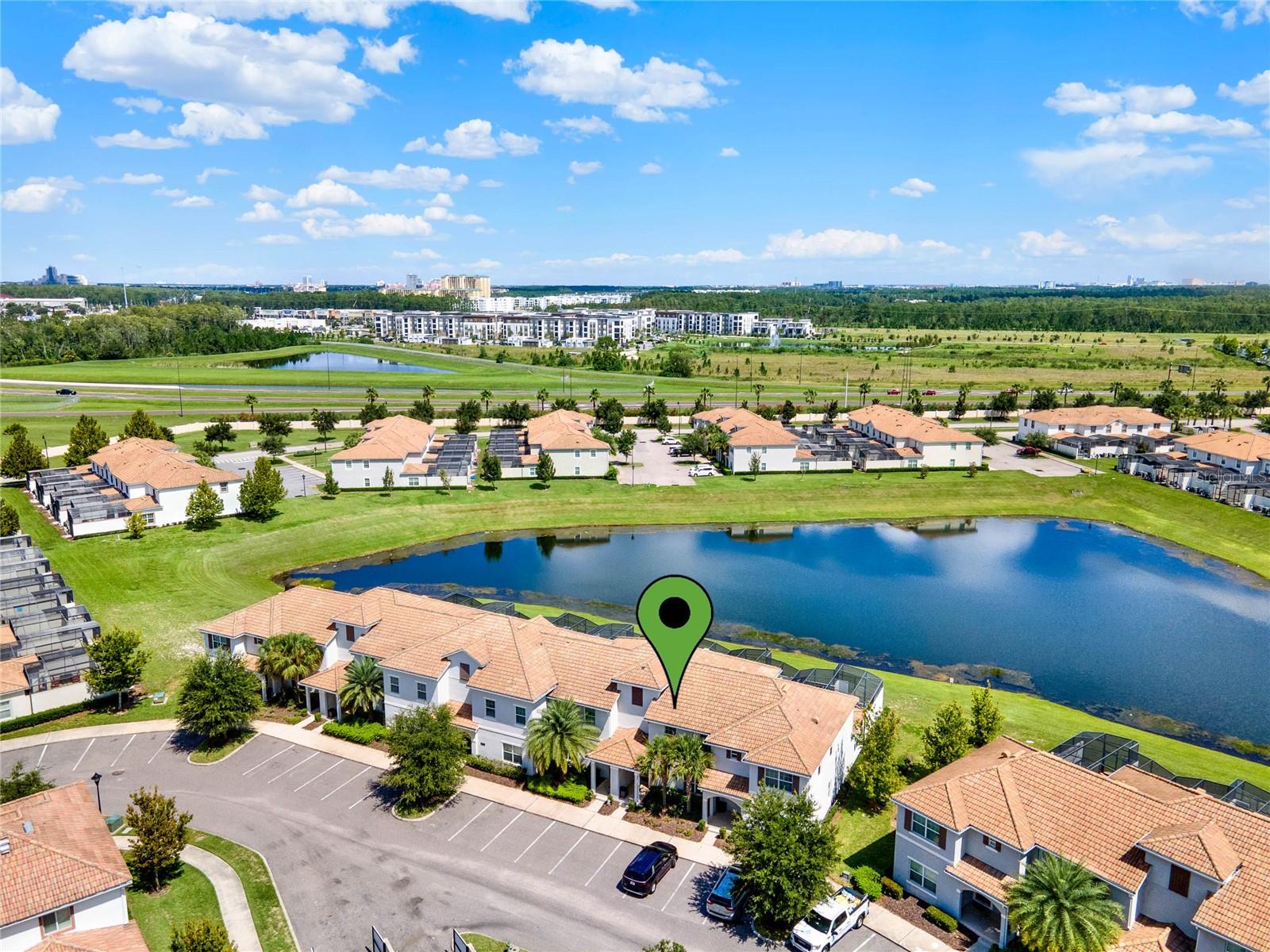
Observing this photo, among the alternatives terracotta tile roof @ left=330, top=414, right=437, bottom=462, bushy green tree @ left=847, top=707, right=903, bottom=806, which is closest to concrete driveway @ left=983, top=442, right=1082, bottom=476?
terracotta tile roof @ left=330, top=414, right=437, bottom=462

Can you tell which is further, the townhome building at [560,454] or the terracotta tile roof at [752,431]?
the terracotta tile roof at [752,431]

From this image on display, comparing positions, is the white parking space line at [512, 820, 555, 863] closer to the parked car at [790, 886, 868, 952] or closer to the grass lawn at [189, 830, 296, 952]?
the grass lawn at [189, 830, 296, 952]

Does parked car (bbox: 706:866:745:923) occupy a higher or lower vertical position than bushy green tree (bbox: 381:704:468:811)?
lower

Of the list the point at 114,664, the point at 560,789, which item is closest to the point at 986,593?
the point at 560,789

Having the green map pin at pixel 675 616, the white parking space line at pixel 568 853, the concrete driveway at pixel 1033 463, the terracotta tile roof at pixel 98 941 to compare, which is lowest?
the white parking space line at pixel 568 853

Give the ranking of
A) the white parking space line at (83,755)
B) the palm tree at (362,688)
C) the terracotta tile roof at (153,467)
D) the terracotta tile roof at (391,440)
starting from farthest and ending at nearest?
1. the terracotta tile roof at (391,440)
2. the terracotta tile roof at (153,467)
3. the palm tree at (362,688)
4. the white parking space line at (83,755)

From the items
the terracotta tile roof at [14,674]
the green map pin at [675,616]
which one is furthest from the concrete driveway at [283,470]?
the green map pin at [675,616]

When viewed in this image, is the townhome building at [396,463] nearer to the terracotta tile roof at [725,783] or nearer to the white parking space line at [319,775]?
the white parking space line at [319,775]
